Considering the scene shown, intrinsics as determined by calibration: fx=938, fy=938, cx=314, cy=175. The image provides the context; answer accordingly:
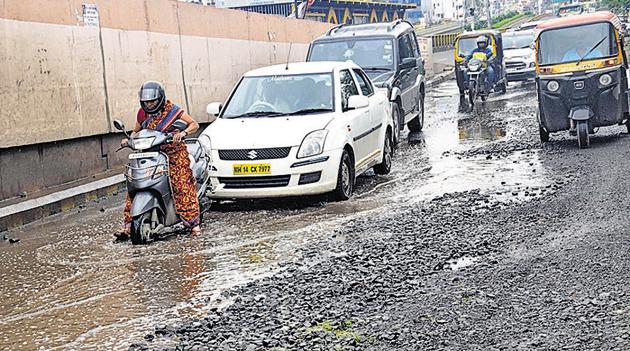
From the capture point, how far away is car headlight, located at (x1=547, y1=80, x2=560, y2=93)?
553 inches

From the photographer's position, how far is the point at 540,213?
29.7 feet

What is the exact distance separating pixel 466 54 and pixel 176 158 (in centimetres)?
2070

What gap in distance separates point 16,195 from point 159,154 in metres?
3.09

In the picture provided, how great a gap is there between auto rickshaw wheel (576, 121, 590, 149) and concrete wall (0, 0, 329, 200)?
6852 mm

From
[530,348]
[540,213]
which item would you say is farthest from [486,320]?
[540,213]

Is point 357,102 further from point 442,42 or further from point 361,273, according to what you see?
point 442,42

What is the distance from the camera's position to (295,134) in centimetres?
1062

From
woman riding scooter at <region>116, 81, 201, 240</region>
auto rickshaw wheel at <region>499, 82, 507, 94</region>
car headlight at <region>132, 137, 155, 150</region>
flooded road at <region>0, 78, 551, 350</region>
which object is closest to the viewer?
flooded road at <region>0, 78, 551, 350</region>

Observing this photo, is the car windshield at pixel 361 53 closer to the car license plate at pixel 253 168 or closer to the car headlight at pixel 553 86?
the car headlight at pixel 553 86

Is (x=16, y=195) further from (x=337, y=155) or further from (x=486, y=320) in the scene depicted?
(x=486, y=320)

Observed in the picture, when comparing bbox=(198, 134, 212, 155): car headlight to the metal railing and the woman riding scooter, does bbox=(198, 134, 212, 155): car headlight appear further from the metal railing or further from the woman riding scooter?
the metal railing

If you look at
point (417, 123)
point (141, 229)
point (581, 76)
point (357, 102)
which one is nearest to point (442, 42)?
point (417, 123)

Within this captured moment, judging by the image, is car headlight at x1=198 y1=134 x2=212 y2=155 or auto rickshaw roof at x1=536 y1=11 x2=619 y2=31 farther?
auto rickshaw roof at x1=536 y1=11 x2=619 y2=31

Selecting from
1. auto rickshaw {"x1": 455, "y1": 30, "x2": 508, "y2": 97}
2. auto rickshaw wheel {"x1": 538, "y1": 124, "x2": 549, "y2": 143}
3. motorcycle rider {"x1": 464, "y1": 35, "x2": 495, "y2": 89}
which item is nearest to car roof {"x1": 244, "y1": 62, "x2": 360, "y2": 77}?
auto rickshaw wheel {"x1": 538, "y1": 124, "x2": 549, "y2": 143}
